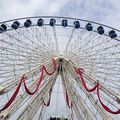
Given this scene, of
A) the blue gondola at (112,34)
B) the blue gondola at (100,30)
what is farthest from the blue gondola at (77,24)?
the blue gondola at (112,34)

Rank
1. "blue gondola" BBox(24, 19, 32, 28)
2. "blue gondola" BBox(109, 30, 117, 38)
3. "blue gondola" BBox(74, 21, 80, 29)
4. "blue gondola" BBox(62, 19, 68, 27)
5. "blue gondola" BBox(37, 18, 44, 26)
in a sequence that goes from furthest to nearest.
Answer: "blue gondola" BBox(62, 19, 68, 27) < "blue gondola" BBox(74, 21, 80, 29) < "blue gondola" BBox(37, 18, 44, 26) < "blue gondola" BBox(24, 19, 32, 28) < "blue gondola" BBox(109, 30, 117, 38)

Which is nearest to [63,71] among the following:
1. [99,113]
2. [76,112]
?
[76,112]

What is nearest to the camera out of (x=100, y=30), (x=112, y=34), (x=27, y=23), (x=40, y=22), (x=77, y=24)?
(x=112, y=34)

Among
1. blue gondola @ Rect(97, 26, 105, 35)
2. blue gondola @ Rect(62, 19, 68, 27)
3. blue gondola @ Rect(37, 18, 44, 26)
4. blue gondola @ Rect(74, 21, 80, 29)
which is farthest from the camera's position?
blue gondola @ Rect(62, 19, 68, 27)

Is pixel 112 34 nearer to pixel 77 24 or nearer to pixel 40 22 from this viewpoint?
pixel 77 24

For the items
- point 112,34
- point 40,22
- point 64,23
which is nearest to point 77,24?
point 64,23

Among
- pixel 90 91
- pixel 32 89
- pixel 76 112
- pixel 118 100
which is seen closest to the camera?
pixel 118 100

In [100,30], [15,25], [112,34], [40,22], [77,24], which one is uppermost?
[40,22]

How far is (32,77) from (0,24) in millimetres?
6574

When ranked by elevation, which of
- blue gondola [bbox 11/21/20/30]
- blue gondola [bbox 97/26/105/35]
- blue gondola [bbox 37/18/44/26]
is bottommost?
blue gondola [bbox 97/26/105/35]

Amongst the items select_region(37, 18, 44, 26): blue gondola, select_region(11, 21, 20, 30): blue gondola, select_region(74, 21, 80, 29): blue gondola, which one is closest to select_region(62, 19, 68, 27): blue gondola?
select_region(74, 21, 80, 29): blue gondola

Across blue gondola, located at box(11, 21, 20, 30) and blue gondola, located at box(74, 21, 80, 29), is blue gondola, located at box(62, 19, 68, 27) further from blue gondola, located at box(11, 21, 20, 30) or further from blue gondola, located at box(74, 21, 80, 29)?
blue gondola, located at box(11, 21, 20, 30)

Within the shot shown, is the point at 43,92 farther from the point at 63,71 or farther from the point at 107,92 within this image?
the point at 107,92

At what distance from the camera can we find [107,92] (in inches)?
952
